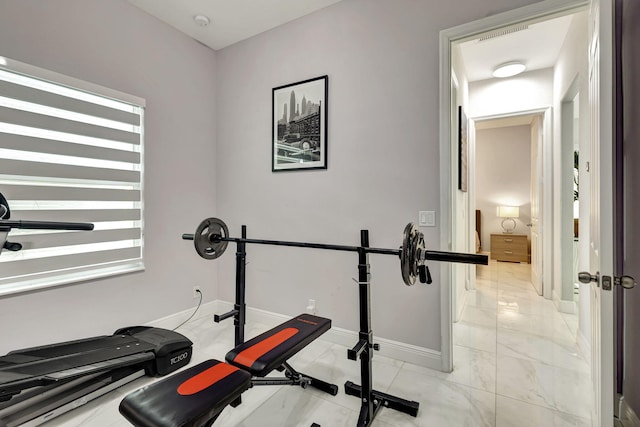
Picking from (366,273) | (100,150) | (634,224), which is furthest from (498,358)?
(100,150)

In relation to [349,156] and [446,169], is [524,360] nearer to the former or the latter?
[446,169]

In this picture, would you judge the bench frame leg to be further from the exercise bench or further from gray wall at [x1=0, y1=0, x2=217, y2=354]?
gray wall at [x1=0, y1=0, x2=217, y2=354]

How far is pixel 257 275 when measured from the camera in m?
3.07

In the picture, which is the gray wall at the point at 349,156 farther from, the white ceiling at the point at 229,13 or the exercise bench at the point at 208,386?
the exercise bench at the point at 208,386

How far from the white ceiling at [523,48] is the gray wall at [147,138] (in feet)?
9.43

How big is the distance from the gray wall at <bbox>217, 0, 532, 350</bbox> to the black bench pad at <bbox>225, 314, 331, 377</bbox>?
77 centimetres

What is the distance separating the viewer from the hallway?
1.74 metres

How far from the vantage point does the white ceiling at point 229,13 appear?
2.55m

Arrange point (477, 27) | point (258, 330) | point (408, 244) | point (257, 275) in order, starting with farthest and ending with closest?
point (257, 275)
point (258, 330)
point (477, 27)
point (408, 244)

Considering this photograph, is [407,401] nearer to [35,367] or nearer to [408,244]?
[408,244]

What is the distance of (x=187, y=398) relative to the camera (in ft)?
3.58

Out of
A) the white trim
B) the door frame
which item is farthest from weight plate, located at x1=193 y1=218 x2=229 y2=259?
the white trim

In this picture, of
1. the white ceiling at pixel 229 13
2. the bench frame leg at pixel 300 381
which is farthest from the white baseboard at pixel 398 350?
the white ceiling at pixel 229 13

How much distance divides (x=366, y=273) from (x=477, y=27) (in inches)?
71.5
